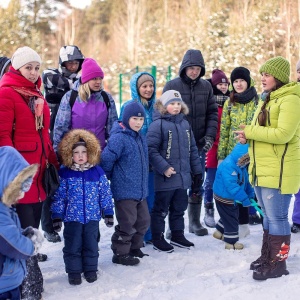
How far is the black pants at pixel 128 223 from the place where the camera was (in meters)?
4.35

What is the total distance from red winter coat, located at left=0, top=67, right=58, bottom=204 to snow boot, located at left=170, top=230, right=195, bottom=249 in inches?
69.2

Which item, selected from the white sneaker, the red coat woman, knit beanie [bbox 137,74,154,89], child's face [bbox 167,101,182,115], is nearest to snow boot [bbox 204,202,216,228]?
the white sneaker

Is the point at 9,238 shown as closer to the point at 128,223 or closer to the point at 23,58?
the point at 23,58

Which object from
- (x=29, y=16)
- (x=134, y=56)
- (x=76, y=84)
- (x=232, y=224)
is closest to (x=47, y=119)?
(x=76, y=84)

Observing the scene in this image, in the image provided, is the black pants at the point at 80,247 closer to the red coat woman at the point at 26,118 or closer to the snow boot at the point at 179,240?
the red coat woman at the point at 26,118

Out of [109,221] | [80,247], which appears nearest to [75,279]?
[80,247]

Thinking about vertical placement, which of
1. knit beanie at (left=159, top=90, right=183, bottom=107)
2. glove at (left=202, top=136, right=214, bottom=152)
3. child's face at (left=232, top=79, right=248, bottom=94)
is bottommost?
glove at (left=202, top=136, right=214, bottom=152)

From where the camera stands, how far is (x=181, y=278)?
406 centimetres

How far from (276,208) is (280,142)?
1.81 feet

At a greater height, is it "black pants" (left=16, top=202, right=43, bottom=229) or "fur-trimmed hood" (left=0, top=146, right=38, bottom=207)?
"fur-trimmed hood" (left=0, top=146, right=38, bottom=207)

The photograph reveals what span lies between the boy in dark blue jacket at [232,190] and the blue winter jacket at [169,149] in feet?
1.16

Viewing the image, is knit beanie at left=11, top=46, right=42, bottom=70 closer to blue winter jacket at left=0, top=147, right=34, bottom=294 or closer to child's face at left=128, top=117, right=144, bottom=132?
child's face at left=128, top=117, right=144, bottom=132

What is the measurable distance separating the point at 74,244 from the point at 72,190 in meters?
0.45

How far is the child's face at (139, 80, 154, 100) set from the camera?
4.84m
